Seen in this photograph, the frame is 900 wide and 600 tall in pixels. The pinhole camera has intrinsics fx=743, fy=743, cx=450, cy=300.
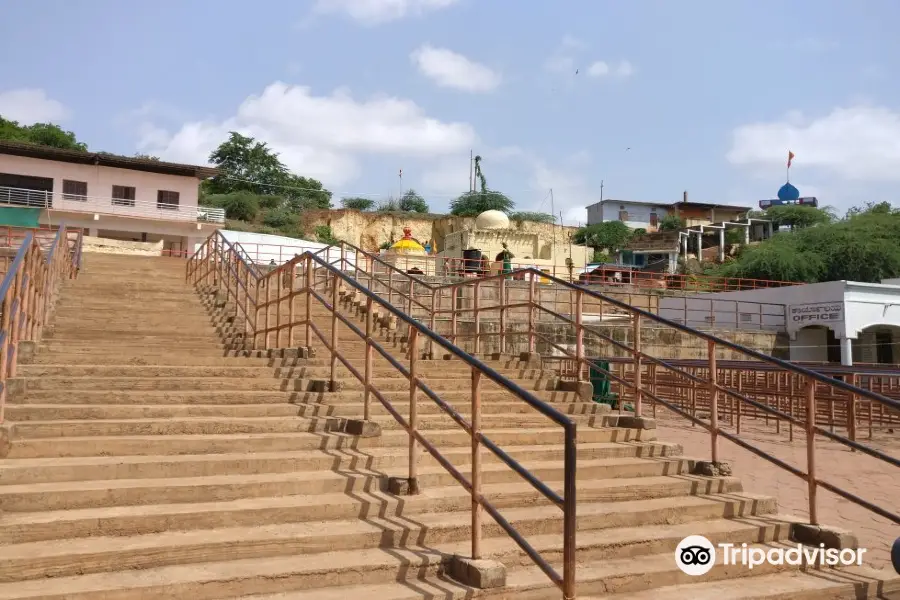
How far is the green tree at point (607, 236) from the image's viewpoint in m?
59.1

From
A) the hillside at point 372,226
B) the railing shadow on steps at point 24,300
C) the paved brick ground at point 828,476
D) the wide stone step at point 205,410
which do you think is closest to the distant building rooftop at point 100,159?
the hillside at point 372,226

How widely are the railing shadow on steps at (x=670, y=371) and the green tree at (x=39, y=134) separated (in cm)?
3854

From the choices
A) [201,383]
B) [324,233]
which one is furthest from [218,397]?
[324,233]

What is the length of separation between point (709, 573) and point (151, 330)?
8034 millimetres

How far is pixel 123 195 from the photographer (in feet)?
128

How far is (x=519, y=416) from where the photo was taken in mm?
6559

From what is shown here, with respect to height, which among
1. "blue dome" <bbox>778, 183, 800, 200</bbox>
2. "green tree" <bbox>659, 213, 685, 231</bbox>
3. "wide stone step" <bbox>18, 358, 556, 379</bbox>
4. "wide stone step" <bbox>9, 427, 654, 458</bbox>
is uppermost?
"blue dome" <bbox>778, 183, 800, 200</bbox>

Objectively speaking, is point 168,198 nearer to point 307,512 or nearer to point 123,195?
point 123,195

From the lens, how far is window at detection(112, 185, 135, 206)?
3853 cm

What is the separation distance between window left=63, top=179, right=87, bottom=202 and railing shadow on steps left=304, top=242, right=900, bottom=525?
22.5 metres

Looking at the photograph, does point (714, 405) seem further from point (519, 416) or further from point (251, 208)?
point (251, 208)

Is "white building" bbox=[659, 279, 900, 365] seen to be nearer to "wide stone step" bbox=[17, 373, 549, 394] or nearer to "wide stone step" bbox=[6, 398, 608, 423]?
"wide stone step" bbox=[17, 373, 549, 394]

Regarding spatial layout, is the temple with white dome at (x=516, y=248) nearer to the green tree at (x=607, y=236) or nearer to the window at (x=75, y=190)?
the green tree at (x=607, y=236)

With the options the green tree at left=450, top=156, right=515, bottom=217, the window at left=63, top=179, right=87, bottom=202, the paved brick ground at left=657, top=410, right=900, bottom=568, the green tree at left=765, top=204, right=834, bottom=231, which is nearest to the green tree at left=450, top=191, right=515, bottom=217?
the green tree at left=450, top=156, right=515, bottom=217
